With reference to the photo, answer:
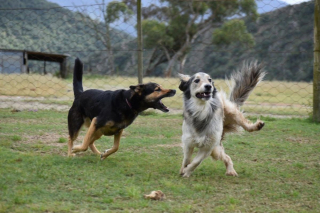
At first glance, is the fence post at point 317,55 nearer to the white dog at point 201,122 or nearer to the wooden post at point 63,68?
the white dog at point 201,122

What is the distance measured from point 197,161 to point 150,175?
1.84 feet

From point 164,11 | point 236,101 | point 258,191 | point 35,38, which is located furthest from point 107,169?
point 164,11

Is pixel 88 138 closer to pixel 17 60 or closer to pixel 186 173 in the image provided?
pixel 186 173

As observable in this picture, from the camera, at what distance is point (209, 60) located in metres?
40.4

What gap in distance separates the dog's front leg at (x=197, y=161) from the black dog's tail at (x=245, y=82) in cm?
134

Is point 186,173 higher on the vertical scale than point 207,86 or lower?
lower

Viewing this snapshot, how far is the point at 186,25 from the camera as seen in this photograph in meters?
37.6

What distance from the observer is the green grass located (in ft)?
11.5

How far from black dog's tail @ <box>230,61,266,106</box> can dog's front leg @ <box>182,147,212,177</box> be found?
1.34 metres

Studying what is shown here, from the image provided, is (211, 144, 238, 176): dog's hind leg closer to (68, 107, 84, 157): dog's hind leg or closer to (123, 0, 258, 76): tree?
(68, 107, 84, 157): dog's hind leg

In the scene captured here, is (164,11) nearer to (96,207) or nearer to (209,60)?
(209,60)

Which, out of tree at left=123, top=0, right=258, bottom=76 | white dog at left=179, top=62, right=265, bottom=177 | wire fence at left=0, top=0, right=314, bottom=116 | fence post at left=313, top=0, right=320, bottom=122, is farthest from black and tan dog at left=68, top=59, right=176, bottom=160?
tree at left=123, top=0, right=258, bottom=76

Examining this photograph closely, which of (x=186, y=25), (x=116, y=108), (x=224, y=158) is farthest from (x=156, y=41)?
(x=224, y=158)

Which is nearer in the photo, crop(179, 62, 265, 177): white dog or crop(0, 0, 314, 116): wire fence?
crop(179, 62, 265, 177): white dog
